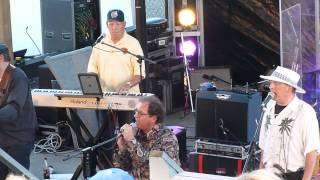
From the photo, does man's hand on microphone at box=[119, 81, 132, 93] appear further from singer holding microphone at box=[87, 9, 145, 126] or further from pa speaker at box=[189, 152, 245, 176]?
pa speaker at box=[189, 152, 245, 176]

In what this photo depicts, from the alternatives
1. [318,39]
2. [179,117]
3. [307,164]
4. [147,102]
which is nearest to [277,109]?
[307,164]

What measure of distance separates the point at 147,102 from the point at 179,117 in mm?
5119

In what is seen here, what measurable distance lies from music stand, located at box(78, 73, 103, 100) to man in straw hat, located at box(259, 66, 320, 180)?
165 cm

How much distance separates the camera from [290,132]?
455 centimetres

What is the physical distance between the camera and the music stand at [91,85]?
5.78 m

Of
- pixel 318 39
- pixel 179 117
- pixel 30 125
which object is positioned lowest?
pixel 179 117

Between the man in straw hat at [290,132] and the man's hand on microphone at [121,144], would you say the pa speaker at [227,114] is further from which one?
the man's hand on microphone at [121,144]

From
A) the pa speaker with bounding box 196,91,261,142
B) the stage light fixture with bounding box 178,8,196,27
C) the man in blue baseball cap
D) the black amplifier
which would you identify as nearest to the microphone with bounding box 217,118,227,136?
the pa speaker with bounding box 196,91,261,142

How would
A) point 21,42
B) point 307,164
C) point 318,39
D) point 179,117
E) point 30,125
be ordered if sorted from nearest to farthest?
1. point 307,164
2. point 30,125
3. point 318,39
4. point 179,117
5. point 21,42

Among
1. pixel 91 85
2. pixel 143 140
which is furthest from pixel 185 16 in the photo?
pixel 143 140

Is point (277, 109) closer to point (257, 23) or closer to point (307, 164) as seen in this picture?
point (307, 164)

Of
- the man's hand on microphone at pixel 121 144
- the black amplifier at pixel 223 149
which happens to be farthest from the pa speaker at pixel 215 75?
the man's hand on microphone at pixel 121 144

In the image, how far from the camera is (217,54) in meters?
10.4

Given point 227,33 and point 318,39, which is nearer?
point 318,39
